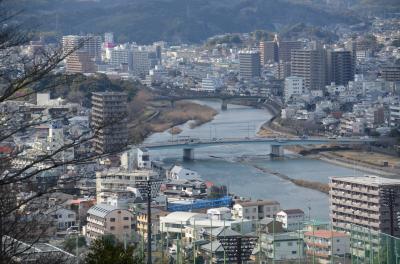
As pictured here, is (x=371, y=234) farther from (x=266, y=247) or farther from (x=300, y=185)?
(x=300, y=185)

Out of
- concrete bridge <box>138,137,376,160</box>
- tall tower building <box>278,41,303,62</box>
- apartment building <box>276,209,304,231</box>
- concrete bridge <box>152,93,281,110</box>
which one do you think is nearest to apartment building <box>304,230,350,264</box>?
apartment building <box>276,209,304,231</box>

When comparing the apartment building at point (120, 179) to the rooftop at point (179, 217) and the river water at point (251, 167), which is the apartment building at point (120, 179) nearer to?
the river water at point (251, 167)

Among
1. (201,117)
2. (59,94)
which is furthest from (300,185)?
(201,117)

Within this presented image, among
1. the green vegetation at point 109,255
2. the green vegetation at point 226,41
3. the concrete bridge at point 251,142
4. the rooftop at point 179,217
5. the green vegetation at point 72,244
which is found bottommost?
the concrete bridge at point 251,142

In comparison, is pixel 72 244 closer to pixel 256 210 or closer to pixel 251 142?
pixel 256 210

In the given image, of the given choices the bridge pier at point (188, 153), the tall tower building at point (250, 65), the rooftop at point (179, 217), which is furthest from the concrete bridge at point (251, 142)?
the tall tower building at point (250, 65)

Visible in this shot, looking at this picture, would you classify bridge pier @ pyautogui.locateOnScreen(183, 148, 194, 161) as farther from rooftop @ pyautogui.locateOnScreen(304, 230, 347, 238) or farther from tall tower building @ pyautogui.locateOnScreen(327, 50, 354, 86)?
tall tower building @ pyautogui.locateOnScreen(327, 50, 354, 86)
